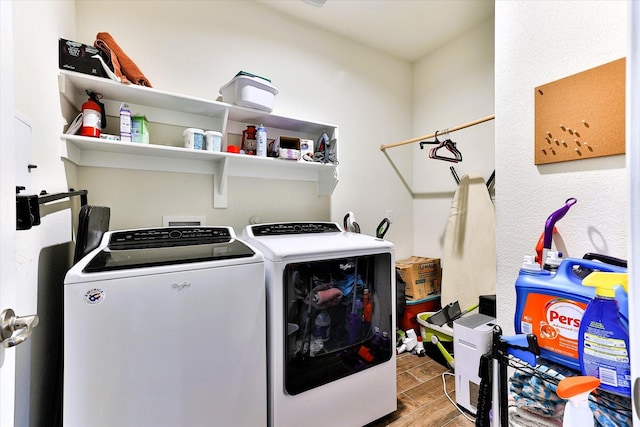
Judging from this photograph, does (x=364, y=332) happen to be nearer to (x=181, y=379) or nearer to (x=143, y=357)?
(x=181, y=379)

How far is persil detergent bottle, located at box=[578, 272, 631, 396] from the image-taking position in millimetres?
699

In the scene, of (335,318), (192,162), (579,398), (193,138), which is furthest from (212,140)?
(579,398)

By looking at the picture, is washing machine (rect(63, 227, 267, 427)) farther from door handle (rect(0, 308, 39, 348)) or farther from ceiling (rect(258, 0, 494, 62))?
ceiling (rect(258, 0, 494, 62))

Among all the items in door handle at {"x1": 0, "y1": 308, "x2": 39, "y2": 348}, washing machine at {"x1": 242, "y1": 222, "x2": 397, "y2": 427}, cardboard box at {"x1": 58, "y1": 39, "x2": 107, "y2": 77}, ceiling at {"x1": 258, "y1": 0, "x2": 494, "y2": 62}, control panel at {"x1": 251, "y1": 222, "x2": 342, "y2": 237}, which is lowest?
washing machine at {"x1": 242, "y1": 222, "x2": 397, "y2": 427}

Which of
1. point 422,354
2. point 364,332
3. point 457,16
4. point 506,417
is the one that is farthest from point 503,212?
point 457,16

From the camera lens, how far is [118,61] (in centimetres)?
150

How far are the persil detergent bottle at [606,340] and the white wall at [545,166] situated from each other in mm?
457

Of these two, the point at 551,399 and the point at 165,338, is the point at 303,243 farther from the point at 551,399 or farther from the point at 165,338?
the point at 551,399

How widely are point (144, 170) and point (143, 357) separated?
3.92 feet

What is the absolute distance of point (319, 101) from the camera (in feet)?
7.97

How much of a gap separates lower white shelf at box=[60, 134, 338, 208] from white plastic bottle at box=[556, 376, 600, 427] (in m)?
1.74

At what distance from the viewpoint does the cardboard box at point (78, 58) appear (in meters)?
1.33

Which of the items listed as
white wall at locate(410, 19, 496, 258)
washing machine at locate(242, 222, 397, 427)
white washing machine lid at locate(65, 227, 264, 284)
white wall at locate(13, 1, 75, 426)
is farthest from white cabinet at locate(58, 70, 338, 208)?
white wall at locate(410, 19, 496, 258)

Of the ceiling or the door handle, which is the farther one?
the ceiling
